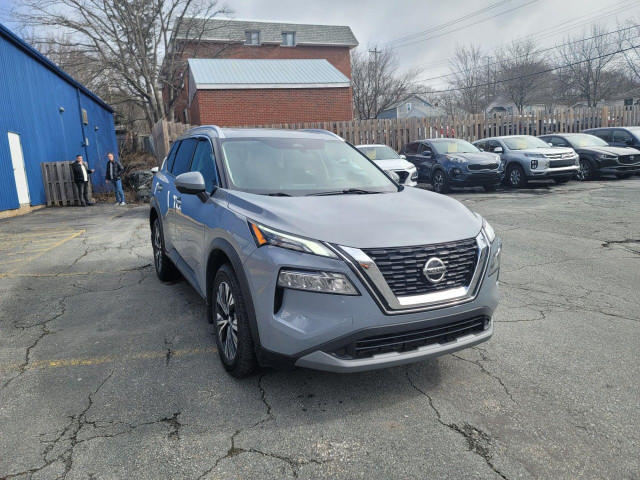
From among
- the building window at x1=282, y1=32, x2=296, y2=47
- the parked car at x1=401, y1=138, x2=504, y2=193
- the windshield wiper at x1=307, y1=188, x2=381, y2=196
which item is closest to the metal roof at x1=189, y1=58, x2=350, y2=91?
the parked car at x1=401, y1=138, x2=504, y2=193

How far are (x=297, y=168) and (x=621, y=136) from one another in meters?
16.8

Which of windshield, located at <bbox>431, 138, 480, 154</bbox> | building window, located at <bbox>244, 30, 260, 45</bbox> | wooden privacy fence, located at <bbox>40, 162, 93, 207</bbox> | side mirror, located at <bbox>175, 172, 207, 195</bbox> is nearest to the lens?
side mirror, located at <bbox>175, 172, 207, 195</bbox>

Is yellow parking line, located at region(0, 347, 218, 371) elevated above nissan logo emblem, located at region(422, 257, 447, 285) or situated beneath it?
situated beneath

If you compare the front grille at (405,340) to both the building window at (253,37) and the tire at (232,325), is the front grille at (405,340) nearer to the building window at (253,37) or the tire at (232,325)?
the tire at (232,325)

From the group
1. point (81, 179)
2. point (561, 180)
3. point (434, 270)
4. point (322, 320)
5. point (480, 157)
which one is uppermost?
point (81, 179)

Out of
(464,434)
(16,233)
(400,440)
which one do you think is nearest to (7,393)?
(400,440)

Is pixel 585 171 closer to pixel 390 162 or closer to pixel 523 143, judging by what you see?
pixel 523 143

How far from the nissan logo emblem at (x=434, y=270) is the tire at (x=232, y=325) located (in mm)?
1163

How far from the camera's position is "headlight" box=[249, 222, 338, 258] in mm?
2681

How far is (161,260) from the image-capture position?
582cm

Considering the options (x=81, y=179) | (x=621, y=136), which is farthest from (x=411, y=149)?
(x=81, y=179)

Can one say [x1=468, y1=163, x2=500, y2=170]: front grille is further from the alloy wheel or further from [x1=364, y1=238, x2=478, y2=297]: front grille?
the alloy wheel

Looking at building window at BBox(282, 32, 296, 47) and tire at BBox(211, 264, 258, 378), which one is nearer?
tire at BBox(211, 264, 258, 378)

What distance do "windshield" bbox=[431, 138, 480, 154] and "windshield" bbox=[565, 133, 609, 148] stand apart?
375 centimetres
